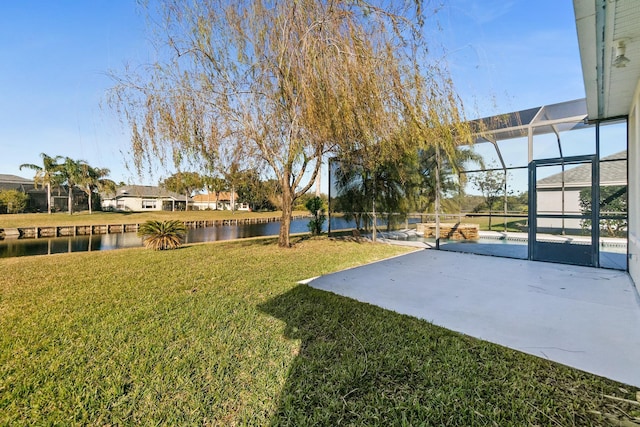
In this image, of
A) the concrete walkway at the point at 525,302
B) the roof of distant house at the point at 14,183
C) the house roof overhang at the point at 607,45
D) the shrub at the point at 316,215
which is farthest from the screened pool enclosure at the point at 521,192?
the roof of distant house at the point at 14,183

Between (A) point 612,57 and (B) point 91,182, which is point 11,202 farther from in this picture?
(A) point 612,57

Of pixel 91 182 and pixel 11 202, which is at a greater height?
pixel 91 182

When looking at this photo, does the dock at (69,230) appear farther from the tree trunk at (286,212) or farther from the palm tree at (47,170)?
the tree trunk at (286,212)

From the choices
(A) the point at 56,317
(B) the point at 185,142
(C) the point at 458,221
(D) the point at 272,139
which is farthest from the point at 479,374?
(C) the point at 458,221

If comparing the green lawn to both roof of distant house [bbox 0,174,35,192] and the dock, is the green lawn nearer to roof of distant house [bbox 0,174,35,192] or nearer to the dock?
the dock

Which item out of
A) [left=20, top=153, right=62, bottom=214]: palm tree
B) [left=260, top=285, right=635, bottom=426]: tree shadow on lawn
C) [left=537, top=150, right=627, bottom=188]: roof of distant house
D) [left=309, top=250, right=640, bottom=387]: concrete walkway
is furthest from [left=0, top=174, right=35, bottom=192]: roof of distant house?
[left=537, top=150, right=627, bottom=188]: roof of distant house

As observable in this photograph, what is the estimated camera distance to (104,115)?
502 centimetres

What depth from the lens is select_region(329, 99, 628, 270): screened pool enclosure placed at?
5.09 m

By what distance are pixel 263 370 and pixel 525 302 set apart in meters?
3.10

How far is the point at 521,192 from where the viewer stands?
6.36 metres

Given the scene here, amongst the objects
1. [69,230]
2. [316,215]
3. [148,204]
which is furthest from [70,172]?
[316,215]

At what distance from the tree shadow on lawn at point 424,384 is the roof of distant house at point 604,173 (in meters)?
4.76

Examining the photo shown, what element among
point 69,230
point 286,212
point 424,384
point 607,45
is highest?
point 607,45

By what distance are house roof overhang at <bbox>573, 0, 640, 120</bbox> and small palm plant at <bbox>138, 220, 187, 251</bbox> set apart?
28.7 ft
